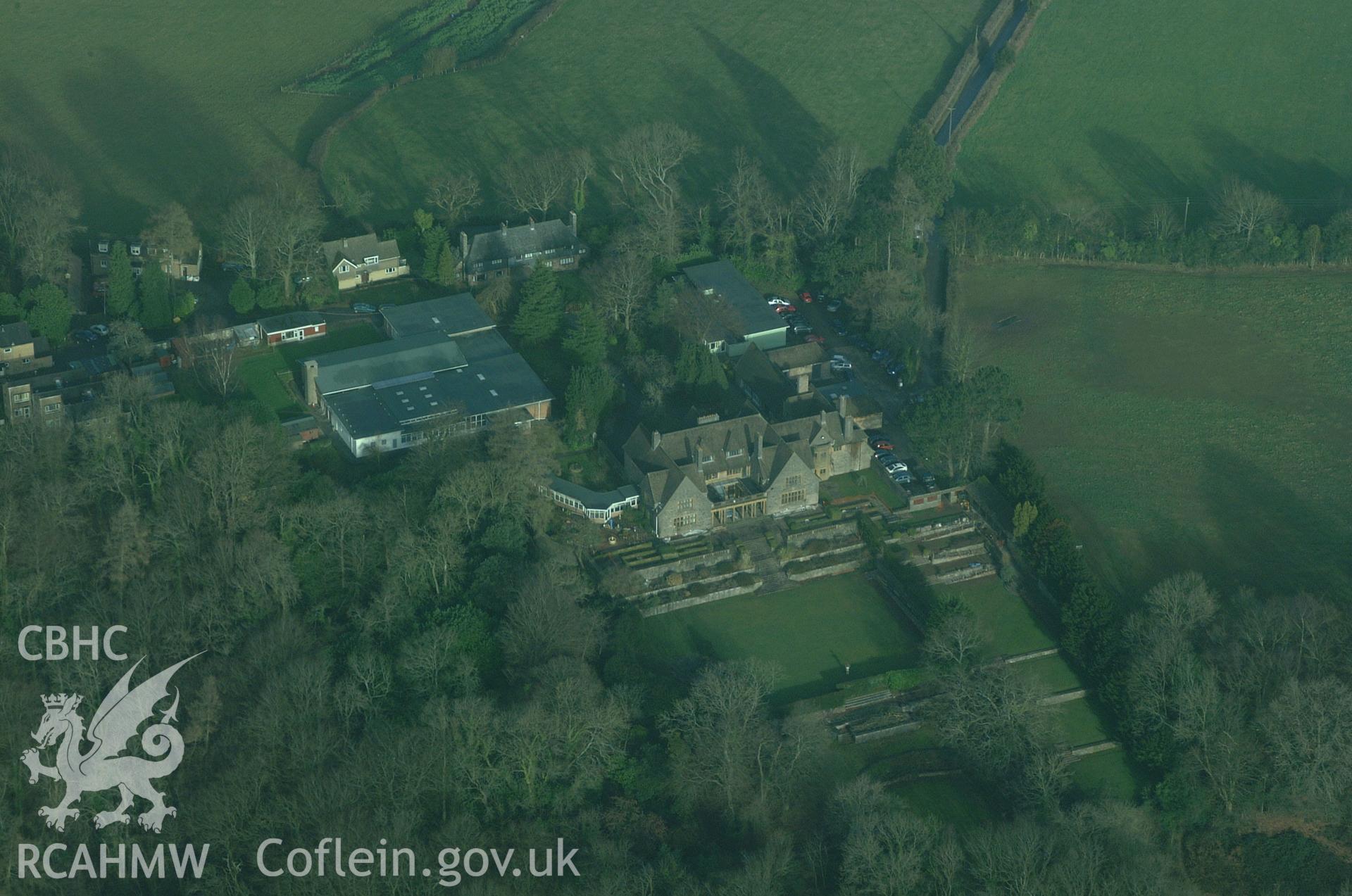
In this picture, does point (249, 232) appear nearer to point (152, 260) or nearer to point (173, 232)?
point (173, 232)

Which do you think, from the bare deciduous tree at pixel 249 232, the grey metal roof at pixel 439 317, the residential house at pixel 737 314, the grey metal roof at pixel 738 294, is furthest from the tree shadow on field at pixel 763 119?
the bare deciduous tree at pixel 249 232

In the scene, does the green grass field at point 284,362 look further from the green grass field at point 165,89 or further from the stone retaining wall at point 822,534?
the stone retaining wall at point 822,534

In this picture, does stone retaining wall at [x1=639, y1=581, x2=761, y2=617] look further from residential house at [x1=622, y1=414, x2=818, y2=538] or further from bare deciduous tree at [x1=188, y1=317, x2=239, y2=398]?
bare deciduous tree at [x1=188, y1=317, x2=239, y2=398]

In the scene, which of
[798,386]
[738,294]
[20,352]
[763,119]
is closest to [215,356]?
[20,352]

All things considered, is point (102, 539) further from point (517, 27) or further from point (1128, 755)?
point (517, 27)

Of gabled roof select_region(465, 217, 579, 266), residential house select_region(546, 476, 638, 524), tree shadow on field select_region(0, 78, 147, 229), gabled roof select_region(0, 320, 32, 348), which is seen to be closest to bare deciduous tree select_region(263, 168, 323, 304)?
gabled roof select_region(465, 217, 579, 266)

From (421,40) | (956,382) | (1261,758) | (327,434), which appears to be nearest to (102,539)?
(327,434)

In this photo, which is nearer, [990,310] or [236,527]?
[236,527]
